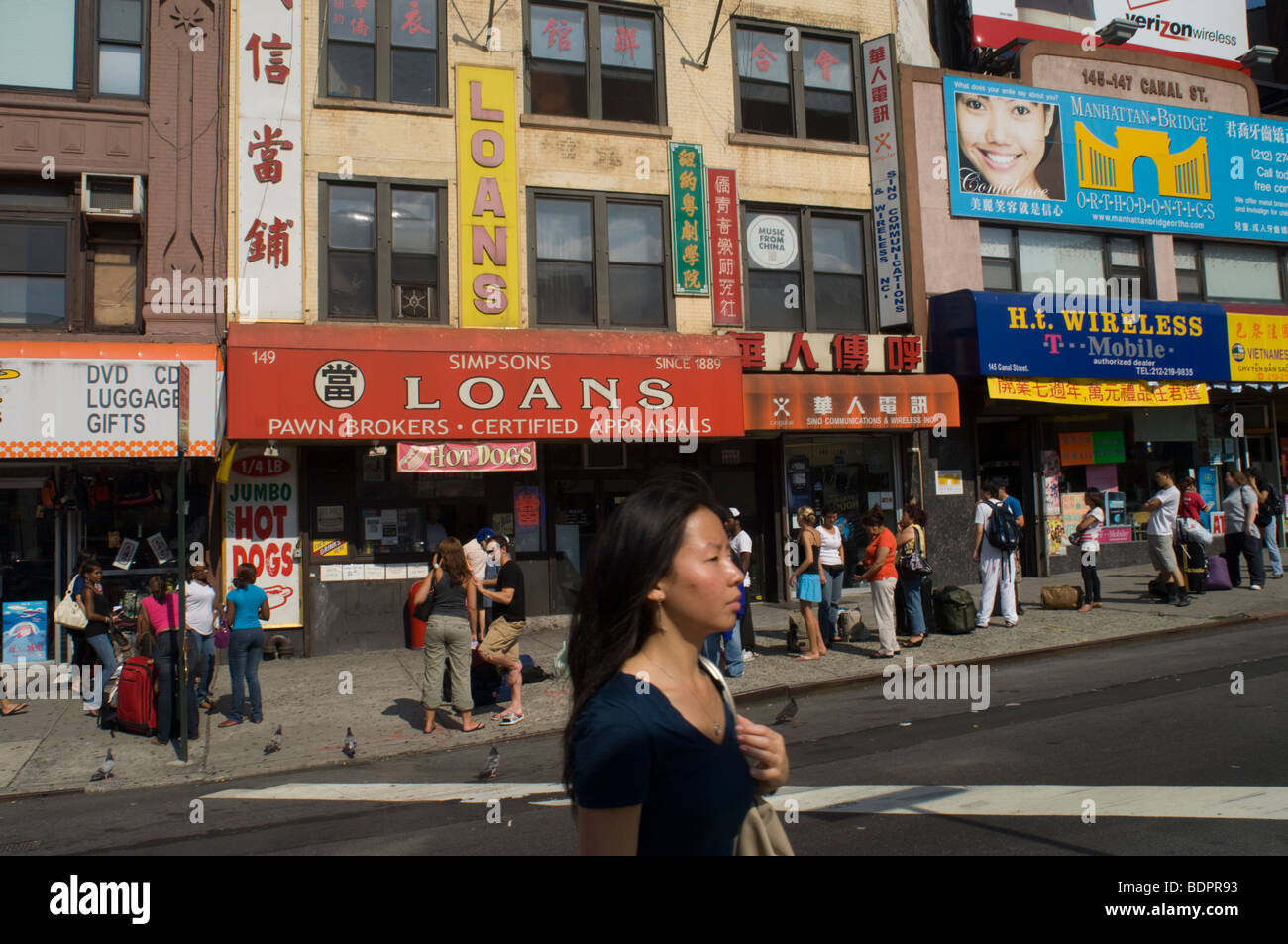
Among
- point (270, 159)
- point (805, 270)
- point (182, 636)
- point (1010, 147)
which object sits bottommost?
point (182, 636)

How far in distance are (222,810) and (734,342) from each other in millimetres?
10078

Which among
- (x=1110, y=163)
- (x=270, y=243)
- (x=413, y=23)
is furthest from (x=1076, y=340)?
(x=270, y=243)

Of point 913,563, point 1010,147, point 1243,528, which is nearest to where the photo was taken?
point 913,563

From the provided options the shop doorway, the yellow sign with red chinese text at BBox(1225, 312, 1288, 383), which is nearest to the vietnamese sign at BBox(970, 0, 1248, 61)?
the yellow sign with red chinese text at BBox(1225, 312, 1288, 383)

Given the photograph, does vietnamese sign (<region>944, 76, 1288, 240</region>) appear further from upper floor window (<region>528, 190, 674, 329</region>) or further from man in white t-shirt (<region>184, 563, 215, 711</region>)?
man in white t-shirt (<region>184, 563, 215, 711</region>)

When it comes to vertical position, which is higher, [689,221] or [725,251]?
[689,221]

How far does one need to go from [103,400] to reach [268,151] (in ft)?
14.0

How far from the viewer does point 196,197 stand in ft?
42.8

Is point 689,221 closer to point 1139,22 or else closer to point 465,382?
point 465,382

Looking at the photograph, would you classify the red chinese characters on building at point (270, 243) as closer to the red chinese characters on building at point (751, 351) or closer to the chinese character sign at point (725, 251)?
the chinese character sign at point (725, 251)

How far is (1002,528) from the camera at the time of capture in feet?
41.2

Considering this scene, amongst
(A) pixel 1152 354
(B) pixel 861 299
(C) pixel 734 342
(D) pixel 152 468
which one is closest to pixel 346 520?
(D) pixel 152 468

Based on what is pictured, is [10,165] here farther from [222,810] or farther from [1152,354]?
[1152,354]

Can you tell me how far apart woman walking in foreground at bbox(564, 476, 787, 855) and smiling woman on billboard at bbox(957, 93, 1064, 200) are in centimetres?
1648
